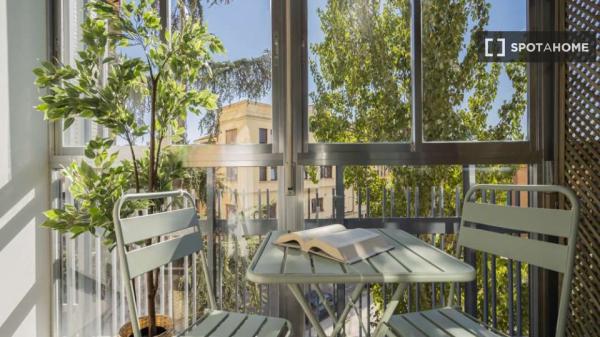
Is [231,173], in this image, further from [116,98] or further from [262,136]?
[116,98]

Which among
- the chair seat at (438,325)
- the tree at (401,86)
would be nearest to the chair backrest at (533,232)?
the chair seat at (438,325)

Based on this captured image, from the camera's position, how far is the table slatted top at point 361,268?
3.46ft

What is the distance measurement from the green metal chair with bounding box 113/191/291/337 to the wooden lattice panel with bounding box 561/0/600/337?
1.72 m

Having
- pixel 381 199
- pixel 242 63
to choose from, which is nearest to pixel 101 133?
pixel 242 63

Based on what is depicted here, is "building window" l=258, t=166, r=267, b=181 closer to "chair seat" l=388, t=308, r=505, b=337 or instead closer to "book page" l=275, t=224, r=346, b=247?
"book page" l=275, t=224, r=346, b=247

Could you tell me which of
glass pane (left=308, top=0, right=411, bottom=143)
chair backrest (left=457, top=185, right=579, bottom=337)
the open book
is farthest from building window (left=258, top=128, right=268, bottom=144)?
chair backrest (left=457, top=185, right=579, bottom=337)

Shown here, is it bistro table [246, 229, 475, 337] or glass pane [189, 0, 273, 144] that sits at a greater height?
glass pane [189, 0, 273, 144]

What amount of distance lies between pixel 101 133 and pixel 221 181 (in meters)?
0.83

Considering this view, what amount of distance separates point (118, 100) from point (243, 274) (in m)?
1.23

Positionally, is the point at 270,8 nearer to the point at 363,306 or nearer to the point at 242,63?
the point at 242,63

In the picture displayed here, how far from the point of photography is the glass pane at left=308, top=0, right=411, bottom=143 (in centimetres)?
229

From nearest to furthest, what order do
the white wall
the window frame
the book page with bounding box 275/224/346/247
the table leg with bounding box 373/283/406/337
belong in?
1. the table leg with bounding box 373/283/406/337
2. the book page with bounding box 275/224/346/247
3. the white wall
4. the window frame

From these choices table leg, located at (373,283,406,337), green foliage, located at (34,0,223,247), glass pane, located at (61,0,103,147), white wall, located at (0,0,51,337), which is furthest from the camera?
glass pane, located at (61,0,103,147)

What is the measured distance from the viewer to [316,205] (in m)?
2.30
